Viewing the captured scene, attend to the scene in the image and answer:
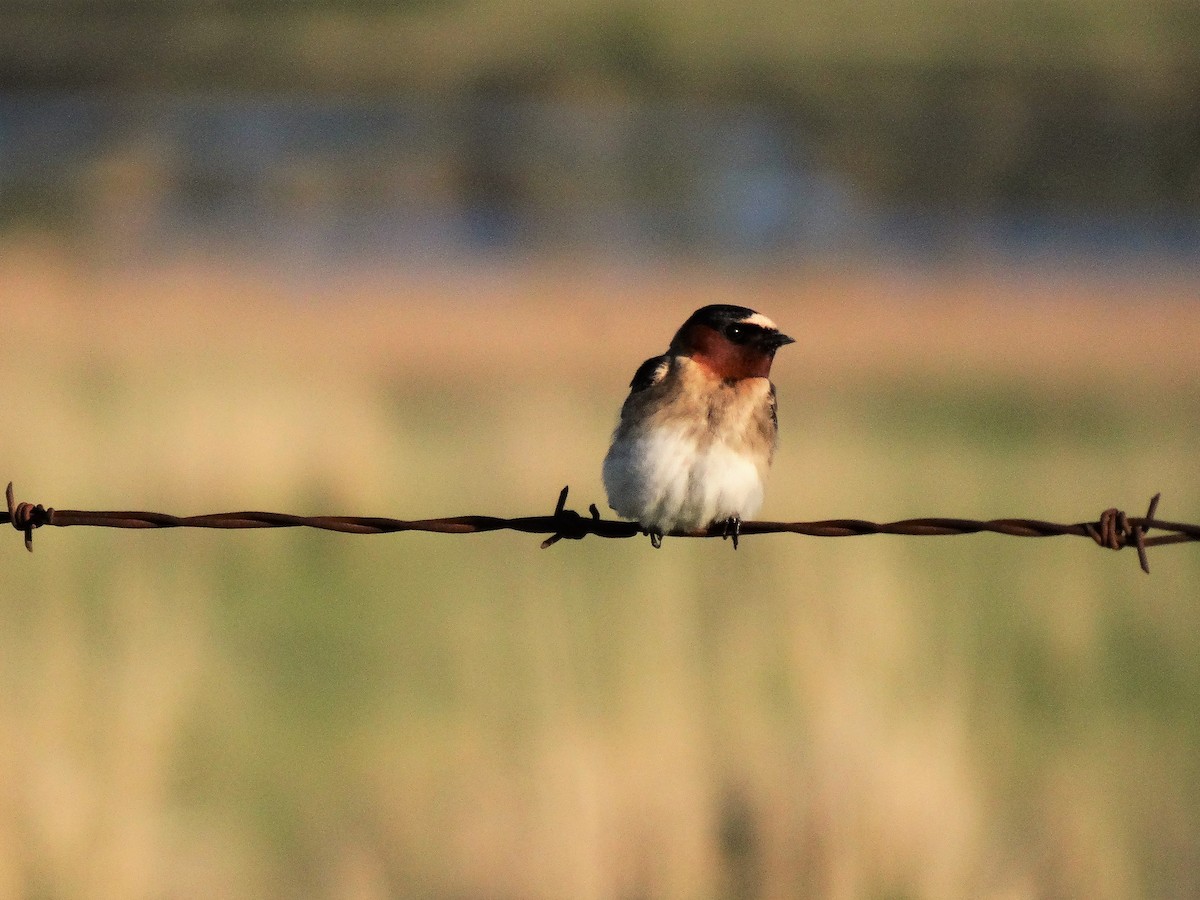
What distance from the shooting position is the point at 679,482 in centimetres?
477

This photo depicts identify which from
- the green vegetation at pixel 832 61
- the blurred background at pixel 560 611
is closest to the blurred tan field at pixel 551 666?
the blurred background at pixel 560 611

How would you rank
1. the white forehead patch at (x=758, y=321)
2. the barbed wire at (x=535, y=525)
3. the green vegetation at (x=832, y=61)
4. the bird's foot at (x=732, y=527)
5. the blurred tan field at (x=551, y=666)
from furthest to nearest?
1. the green vegetation at (x=832, y=61)
2. the blurred tan field at (x=551, y=666)
3. the white forehead patch at (x=758, y=321)
4. the bird's foot at (x=732, y=527)
5. the barbed wire at (x=535, y=525)

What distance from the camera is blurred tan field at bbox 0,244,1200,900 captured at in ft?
17.8

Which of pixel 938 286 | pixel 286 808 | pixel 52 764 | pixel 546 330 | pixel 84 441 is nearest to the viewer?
pixel 52 764

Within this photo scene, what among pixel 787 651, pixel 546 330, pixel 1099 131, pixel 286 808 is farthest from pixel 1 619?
pixel 1099 131

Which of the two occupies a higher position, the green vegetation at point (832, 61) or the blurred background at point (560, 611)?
the green vegetation at point (832, 61)

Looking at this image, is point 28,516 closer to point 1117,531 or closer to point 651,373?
point 651,373

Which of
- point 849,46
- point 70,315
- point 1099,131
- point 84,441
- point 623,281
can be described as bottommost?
point 84,441

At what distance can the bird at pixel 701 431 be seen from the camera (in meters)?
4.78

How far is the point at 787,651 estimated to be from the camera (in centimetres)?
658

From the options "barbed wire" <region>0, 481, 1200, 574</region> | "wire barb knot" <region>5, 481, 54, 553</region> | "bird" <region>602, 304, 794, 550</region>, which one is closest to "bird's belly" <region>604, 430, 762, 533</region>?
"bird" <region>602, 304, 794, 550</region>

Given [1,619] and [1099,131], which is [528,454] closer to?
A: [1,619]

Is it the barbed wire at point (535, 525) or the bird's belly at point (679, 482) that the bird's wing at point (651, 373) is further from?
the barbed wire at point (535, 525)

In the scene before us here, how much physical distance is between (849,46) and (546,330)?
3864 cm
